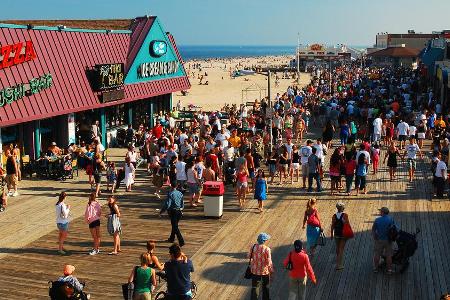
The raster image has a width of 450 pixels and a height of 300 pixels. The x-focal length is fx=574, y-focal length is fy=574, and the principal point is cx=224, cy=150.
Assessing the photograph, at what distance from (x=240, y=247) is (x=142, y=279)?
4.87m

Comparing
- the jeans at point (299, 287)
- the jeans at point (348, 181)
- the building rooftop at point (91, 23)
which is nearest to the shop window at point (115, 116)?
the building rooftop at point (91, 23)

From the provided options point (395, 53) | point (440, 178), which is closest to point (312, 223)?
point (440, 178)

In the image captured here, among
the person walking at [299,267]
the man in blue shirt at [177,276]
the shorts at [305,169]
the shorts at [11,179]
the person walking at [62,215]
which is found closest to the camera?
the man in blue shirt at [177,276]

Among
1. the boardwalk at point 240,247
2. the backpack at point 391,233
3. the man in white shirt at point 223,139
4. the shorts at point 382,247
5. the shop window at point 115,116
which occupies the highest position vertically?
the shop window at point 115,116

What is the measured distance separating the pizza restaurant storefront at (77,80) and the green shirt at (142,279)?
1217 cm

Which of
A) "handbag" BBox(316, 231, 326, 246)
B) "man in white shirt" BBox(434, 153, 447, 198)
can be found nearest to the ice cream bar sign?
"handbag" BBox(316, 231, 326, 246)

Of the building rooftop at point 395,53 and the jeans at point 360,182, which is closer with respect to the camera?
the jeans at point 360,182

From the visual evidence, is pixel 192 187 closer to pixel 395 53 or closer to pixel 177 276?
pixel 177 276

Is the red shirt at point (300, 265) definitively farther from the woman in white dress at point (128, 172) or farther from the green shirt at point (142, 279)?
the woman in white dress at point (128, 172)

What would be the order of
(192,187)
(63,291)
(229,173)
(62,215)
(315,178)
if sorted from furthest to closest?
1. (229,173)
2. (315,178)
3. (192,187)
4. (62,215)
5. (63,291)

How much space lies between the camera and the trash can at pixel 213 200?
15336 millimetres

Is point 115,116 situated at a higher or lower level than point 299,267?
higher

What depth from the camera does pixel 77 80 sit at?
23438 mm

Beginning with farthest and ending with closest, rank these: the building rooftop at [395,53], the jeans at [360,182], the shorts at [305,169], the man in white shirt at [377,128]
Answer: the building rooftop at [395,53] → the man in white shirt at [377,128] → the shorts at [305,169] → the jeans at [360,182]
